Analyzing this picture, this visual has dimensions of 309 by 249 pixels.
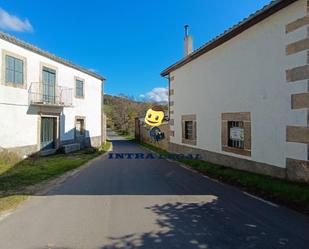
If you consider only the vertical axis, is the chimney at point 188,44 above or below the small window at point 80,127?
above

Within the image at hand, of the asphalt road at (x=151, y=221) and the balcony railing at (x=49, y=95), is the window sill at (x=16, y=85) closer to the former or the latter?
the balcony railing at (x=49, y=95)

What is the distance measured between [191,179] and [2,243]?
630 cm

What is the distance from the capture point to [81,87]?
23.5m

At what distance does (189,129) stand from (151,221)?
11.3 m

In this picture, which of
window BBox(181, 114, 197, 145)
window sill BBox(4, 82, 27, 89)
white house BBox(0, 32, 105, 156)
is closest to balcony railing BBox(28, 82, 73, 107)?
white house BBox(0, 32, 105, 156)

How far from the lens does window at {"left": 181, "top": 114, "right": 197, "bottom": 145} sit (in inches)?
595

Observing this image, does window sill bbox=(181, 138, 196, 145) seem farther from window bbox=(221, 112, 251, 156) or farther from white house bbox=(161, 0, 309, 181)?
window bbox=(221, 112, 251, 156)

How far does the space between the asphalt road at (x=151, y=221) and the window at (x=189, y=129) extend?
24.4 feet

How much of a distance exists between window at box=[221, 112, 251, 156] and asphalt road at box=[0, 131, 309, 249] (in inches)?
119

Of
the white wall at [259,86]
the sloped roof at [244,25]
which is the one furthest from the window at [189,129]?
the sloped roof at [244,25]

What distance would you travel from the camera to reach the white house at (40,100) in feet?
48.5

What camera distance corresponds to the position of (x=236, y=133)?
36.7ft

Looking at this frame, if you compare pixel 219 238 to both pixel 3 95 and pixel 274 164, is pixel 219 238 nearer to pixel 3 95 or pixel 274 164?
pixel 274 164

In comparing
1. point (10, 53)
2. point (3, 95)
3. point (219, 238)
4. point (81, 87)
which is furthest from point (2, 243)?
point (81, 87)
